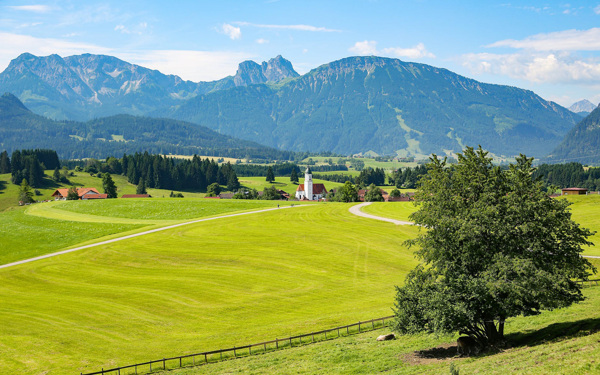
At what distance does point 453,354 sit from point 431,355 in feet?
4.84

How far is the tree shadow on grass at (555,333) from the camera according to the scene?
1119 inches

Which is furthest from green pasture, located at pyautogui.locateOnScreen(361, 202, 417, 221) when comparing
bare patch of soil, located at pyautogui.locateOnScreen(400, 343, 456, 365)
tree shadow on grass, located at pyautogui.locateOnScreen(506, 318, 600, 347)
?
tree shadow on grass, located at pyautogui.locateOnScreen(506, 318, 600, 347)

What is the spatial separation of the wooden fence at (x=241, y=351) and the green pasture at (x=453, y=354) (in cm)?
131

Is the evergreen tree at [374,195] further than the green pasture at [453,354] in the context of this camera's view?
Yes

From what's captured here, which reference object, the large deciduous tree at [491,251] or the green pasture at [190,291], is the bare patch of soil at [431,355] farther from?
the green pasture at [190,291]

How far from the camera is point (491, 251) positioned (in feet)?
98.4

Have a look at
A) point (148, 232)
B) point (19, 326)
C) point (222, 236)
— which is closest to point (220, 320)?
point (19, 326)

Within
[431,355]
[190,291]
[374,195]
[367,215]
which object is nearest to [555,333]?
[431,355]

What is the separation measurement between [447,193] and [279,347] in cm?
1827

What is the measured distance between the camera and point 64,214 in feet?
375

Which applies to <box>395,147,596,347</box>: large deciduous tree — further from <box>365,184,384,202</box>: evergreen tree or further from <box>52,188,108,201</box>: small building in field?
<box>52,188,108,201</box>: small building in field

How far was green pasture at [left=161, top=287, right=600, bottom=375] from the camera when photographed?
23172 mm

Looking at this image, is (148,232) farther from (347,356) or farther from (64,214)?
(347,356)

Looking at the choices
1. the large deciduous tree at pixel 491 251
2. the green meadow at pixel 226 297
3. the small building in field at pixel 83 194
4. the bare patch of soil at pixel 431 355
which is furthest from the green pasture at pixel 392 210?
the small building in field at pixel 83 194
